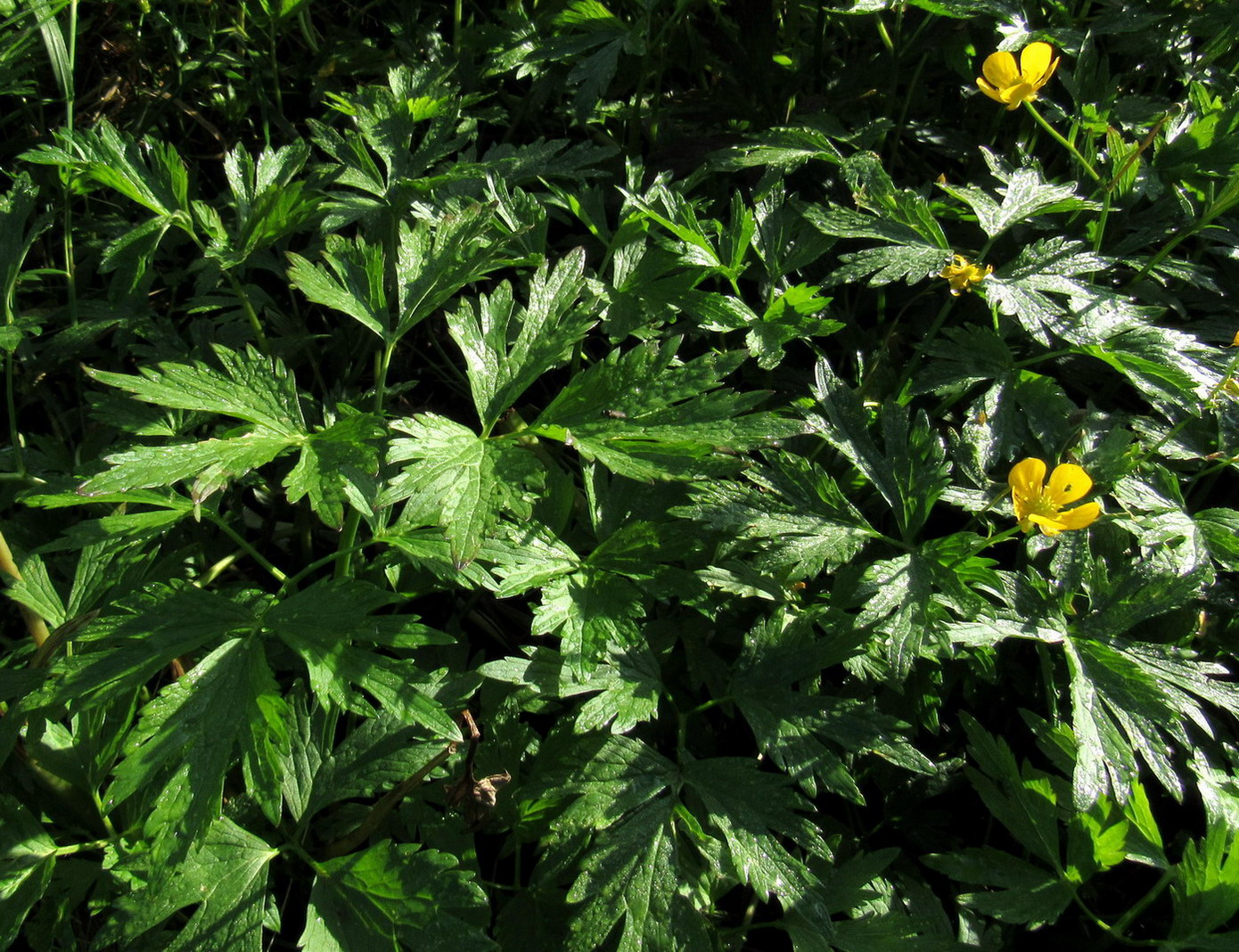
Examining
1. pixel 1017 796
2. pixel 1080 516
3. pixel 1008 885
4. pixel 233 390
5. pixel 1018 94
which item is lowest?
pixel 1008 885

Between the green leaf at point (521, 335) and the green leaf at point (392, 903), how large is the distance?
64 centimetres

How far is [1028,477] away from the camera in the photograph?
1.44m

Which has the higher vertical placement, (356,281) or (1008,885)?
(356,281)

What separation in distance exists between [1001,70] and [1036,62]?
6 centimetres

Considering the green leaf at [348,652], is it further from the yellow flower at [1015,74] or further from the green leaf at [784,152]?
the yellow flower at [1015,74]

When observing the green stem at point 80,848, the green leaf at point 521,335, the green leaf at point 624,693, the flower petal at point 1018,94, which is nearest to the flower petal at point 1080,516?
the green leaf at point 624,693

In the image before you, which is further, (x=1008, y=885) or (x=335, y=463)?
(x=1008, y=885)

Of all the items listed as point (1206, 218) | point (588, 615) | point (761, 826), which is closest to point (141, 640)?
point (588, 615)

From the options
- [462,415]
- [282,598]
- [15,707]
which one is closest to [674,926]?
[282,598]

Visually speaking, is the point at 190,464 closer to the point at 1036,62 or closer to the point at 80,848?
the point at 80,848

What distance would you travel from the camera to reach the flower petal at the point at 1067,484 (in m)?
1.40

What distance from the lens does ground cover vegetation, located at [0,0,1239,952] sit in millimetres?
1367

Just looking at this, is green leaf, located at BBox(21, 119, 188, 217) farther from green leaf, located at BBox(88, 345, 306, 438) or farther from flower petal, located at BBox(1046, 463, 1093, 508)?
flower petal, located at BBox(1046, 463, 1093, 508)

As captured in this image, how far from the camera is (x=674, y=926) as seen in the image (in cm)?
140
